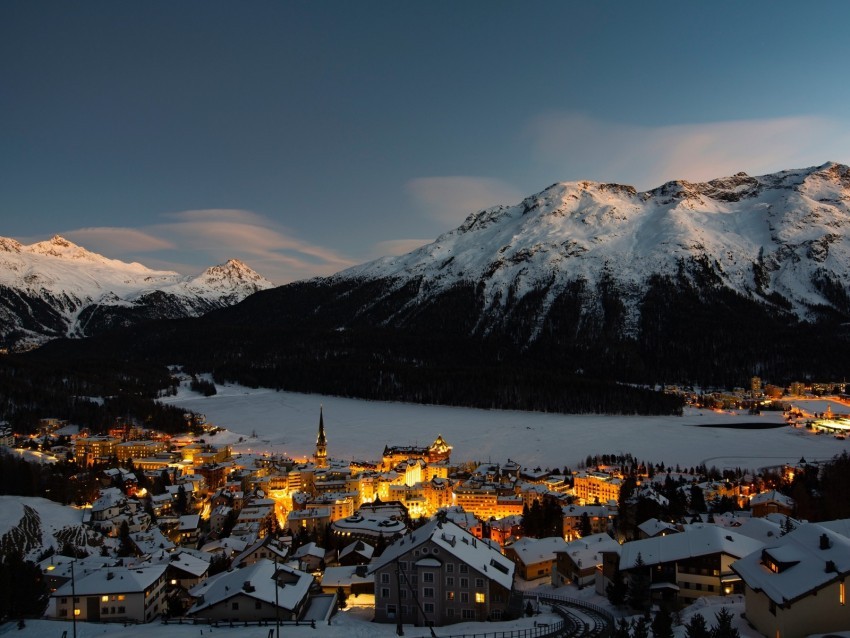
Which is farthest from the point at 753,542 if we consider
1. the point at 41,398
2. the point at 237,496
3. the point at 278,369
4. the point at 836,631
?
the point at 278,369

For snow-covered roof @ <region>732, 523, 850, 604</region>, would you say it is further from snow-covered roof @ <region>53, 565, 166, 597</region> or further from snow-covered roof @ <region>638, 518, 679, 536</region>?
snow-covered roof @ <region>53, 565, 166, 597</region>

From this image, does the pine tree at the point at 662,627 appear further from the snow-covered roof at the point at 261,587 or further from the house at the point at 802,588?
the snow-covered roof at the point at 261,587

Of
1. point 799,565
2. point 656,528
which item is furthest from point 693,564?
point 656,528

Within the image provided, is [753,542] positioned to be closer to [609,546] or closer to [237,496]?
[609,546]

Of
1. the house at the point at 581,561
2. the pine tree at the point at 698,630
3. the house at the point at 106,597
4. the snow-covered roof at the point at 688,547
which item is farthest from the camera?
the house at the point at 581,561

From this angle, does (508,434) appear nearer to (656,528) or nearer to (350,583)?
(656,528)

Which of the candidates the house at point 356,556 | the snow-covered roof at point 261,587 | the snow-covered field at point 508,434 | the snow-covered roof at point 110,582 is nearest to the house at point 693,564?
the snow-covered roof at point 261,587

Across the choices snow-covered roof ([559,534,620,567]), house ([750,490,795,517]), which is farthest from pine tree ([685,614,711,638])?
house ([750,490,795,517])

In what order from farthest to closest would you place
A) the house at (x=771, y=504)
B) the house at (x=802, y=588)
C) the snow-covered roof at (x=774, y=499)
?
the snow-covered roof at (x=774, y=499) → the house at (x=771, y=504) → the house at (x=802, y=588)
